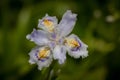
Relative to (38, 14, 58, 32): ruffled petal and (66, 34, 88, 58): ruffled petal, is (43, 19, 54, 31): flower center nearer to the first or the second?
(38, 14, 58, 32): ruffled petal

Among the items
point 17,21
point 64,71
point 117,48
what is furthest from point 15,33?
point 117,48

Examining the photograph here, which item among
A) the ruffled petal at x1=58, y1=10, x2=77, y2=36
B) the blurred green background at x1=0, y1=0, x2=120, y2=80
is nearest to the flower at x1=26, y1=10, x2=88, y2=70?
the ruffled petal at x1=58, y1=10, x2=77, y2=36

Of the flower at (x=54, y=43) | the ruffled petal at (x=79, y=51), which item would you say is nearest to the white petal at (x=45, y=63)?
the flower at (x=54, y=43)

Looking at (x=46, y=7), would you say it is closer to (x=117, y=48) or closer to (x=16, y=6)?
(x=16, y=6)

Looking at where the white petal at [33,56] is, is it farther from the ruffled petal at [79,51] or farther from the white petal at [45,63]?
the ruffled petal at [79,51]

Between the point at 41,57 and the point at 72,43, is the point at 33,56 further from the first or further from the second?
the point at 72,43
